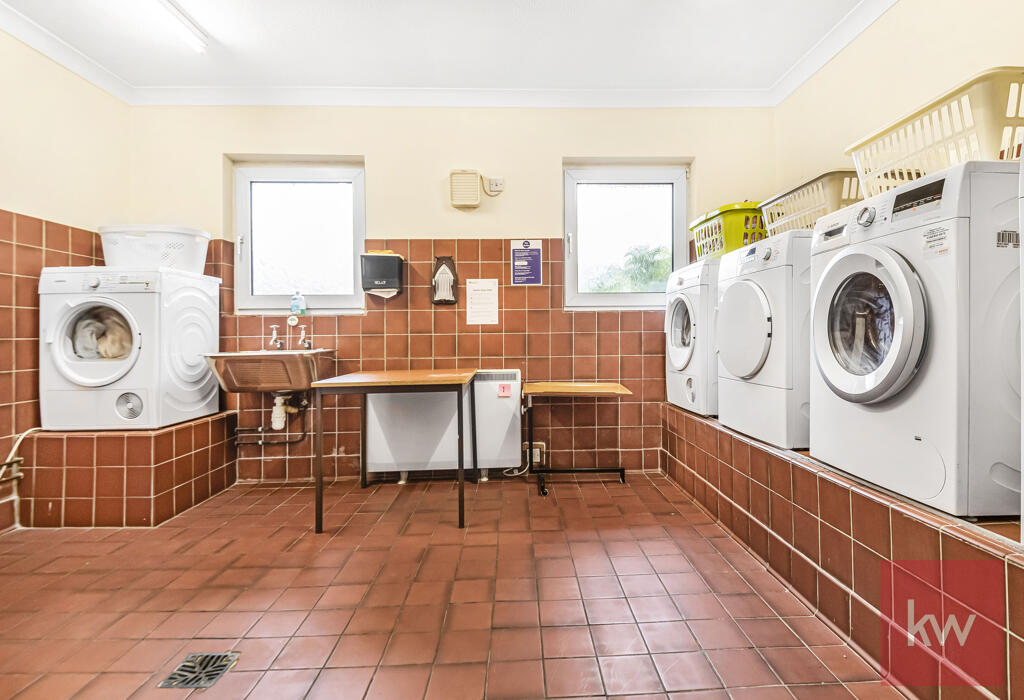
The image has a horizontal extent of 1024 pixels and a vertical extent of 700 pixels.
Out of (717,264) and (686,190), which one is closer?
(717,264)

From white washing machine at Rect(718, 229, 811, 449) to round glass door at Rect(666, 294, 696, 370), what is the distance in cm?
41

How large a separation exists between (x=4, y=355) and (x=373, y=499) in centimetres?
201

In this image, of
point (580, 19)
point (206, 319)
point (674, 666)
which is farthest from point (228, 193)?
point (674, 666)

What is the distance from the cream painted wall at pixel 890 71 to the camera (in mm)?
1752

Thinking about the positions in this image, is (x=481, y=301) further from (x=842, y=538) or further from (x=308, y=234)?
(x=842, y=538)

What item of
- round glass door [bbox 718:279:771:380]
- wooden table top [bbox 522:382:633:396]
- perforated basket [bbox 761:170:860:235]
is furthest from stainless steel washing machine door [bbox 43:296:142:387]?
perforated basket [bbox 761:170:860:235]

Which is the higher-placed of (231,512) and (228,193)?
(228,193)

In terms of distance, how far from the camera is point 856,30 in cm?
234

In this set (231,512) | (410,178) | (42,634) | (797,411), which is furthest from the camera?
(410,178)

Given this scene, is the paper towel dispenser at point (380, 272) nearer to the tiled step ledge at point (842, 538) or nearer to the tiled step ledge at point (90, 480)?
the tiled step ledge at point (90, 480)

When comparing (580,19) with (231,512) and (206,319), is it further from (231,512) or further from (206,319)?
(231,512)

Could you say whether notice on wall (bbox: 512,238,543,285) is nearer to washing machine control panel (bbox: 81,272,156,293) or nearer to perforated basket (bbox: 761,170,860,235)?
perforated basket (bbox: 761,170,860,235)

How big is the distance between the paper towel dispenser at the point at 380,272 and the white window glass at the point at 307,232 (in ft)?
1.21

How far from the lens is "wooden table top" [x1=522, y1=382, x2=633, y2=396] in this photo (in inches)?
103
